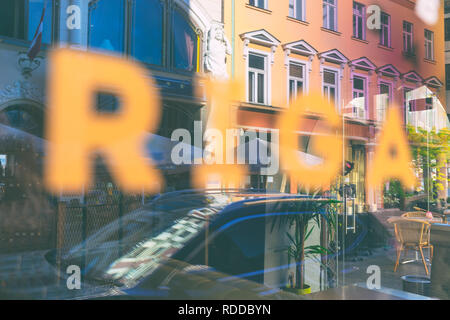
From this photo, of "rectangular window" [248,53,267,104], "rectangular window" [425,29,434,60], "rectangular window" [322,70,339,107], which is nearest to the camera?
"rectangular window" [248,53,267,104]

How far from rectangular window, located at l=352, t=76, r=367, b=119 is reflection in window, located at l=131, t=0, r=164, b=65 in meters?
1.84

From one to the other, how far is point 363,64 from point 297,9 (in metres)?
0.90

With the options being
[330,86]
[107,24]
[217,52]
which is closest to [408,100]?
[330,86]

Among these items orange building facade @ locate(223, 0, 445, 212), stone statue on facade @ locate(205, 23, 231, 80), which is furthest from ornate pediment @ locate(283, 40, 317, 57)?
stone statue on facade @ locate(205, 23, 231, 80)

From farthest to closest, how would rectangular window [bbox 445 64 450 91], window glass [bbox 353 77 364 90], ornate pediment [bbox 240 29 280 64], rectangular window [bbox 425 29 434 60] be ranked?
1. rectangular window [bbox 445 64 450 91]
2. rectangular window [bbox 425 29 434 60]
3. window glass [bbox 353 77 364 90]
4. ornate pediment [bbox 240 29 280 64]

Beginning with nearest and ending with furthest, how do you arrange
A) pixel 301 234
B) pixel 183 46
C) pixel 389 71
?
1. pixel 301 234
2. pixel 183 46
3. pixel 389 71

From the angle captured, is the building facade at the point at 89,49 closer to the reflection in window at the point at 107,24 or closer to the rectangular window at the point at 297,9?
the reflection in window at the point at 107,24

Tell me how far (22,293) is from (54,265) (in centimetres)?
23

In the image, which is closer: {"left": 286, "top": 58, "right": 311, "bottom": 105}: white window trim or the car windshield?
the car windshield

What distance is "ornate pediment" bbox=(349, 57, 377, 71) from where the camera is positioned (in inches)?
148

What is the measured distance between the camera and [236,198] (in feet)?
8.66

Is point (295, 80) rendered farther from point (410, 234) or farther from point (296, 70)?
point (410, 234)

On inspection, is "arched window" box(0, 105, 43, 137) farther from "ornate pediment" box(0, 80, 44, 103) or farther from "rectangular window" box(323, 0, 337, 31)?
"rectangular window" box(323, 0, 337, 31)

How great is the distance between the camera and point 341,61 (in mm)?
3703
